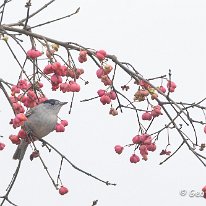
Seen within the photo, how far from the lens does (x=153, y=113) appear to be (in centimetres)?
416

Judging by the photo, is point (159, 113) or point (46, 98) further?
point (46, 98)

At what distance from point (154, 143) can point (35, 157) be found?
46.9 inches

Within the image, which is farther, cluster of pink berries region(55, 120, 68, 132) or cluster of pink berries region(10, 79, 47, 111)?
cluster of pink berries region(55, 120, 68, 132)

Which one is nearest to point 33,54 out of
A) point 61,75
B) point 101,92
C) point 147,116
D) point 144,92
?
point 61,75

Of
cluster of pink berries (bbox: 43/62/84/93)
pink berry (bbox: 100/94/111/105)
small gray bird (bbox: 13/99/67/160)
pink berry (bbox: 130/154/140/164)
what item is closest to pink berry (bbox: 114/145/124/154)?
pink berry (bbox: 130/154/140/164)

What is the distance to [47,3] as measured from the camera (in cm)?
432

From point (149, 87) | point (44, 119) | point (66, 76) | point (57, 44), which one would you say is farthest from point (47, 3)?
point (44, 119)

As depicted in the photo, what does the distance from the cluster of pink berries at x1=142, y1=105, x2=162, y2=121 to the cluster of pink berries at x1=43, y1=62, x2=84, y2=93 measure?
648 millimetres

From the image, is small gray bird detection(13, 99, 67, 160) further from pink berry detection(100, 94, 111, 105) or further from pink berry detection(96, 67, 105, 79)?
pink berry detection(96, 67, 105, 79)

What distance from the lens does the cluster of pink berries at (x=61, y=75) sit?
3936 millimetres

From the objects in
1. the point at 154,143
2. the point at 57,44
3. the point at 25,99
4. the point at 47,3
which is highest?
the point at 47,3

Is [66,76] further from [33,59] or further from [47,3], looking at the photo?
[47,3]

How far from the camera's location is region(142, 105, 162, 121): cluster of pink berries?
4148 mm

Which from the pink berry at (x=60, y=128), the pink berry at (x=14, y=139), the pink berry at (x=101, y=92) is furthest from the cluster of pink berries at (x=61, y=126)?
the pink berry at (x=101, y=92)
